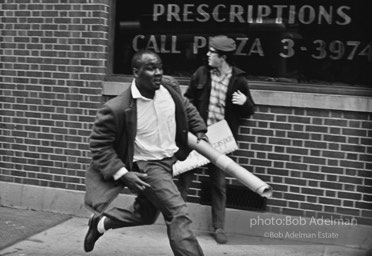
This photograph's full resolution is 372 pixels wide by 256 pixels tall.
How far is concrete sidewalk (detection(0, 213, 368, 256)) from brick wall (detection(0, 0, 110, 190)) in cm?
93

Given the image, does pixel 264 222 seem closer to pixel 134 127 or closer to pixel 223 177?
pixel 223 177

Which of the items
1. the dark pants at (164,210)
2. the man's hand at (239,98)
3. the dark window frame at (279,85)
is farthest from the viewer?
the dark window frame at (279,85)

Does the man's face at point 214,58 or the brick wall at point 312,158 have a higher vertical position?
the man's face at point 214,58

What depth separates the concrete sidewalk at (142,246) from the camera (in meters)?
5.34

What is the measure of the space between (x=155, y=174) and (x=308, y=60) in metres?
2.32

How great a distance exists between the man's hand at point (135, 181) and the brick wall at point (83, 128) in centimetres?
196

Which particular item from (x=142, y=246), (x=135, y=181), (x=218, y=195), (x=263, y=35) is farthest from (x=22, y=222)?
(x=263, y=35)

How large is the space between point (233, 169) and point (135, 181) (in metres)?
0.86

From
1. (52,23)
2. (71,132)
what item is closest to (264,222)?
(71,132)

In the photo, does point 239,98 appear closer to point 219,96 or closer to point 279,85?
point 219,96

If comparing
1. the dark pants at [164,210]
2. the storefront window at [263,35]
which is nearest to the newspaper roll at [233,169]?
the dark pants at [164,210]

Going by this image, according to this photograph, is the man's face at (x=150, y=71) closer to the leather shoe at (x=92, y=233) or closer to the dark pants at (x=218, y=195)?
the leather shoe at (x=92, y=233)

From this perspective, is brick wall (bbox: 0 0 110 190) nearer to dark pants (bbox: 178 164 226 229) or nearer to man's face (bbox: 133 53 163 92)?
dark pants (bbox: 178 164 226 229)

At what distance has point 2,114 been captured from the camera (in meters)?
6.78
